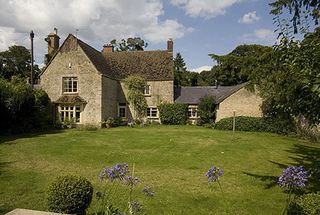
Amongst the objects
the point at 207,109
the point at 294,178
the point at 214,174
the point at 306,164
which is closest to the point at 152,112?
the point at 207,109

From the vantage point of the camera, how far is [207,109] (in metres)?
26.7

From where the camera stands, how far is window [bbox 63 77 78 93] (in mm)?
25812

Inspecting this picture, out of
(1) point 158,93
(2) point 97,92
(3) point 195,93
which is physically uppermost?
(3) point 195,93

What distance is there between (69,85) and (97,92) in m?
3.69

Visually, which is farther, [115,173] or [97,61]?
[97,61]

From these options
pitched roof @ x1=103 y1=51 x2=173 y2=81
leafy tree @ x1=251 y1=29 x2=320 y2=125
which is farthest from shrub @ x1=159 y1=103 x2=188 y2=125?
leafy tree @ x1=251 y1=29 x2=320 y2=125

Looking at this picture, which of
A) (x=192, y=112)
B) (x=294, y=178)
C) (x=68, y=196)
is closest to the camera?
(x=294, y=178)

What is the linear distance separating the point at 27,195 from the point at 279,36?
8194 millimetres

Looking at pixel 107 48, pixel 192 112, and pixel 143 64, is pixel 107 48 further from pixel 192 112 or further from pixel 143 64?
pixel 192 112

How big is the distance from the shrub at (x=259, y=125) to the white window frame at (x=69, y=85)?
1656 cm

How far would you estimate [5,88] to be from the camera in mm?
17922

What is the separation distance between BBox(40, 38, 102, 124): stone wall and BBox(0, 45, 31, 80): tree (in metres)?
39.0

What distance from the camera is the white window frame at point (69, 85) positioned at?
25812 millimetres

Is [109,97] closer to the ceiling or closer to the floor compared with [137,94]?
closer to the floor
